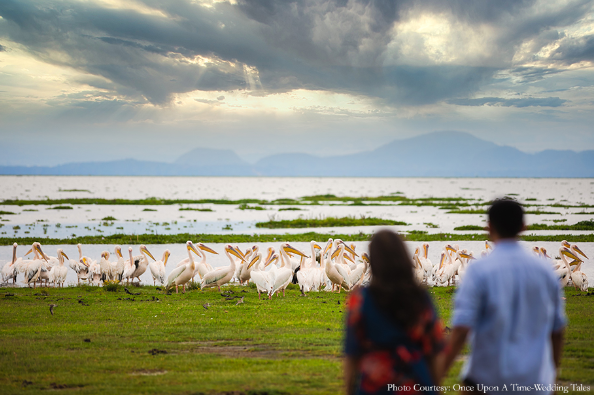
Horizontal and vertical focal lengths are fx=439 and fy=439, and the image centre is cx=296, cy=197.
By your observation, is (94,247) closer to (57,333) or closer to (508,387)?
(57,333)

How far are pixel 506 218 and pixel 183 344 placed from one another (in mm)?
7147

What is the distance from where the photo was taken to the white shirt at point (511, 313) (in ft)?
10.2

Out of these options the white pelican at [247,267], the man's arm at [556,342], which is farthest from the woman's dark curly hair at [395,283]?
the white pelican at [247,267]

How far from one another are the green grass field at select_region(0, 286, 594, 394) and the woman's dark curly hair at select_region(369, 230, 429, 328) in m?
3.59

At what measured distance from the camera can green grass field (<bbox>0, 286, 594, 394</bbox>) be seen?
6.45 m

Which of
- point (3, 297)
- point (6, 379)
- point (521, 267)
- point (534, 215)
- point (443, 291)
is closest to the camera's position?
point (521, 267)

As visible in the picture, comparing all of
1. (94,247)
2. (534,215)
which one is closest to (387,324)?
(94,247)

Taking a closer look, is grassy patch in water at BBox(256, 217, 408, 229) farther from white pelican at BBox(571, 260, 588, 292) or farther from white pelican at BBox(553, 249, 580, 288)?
white pelican at BBox(571, 260, 588, 292)

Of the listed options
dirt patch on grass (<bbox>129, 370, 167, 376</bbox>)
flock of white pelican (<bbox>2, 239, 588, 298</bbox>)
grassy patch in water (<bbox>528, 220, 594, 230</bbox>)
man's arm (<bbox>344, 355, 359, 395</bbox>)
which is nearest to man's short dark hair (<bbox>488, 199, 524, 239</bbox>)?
man's arm (<bbox>344, 355, 359, 395</bbox>)

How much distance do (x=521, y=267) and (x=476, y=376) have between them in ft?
2.91

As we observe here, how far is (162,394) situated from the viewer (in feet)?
19.6

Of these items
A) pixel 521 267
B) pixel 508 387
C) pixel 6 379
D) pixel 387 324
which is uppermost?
pixel 521 267

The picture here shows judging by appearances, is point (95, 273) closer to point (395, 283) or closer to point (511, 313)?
point (395, 283)

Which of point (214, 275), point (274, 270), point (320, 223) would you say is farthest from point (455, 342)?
point (320, 223)
